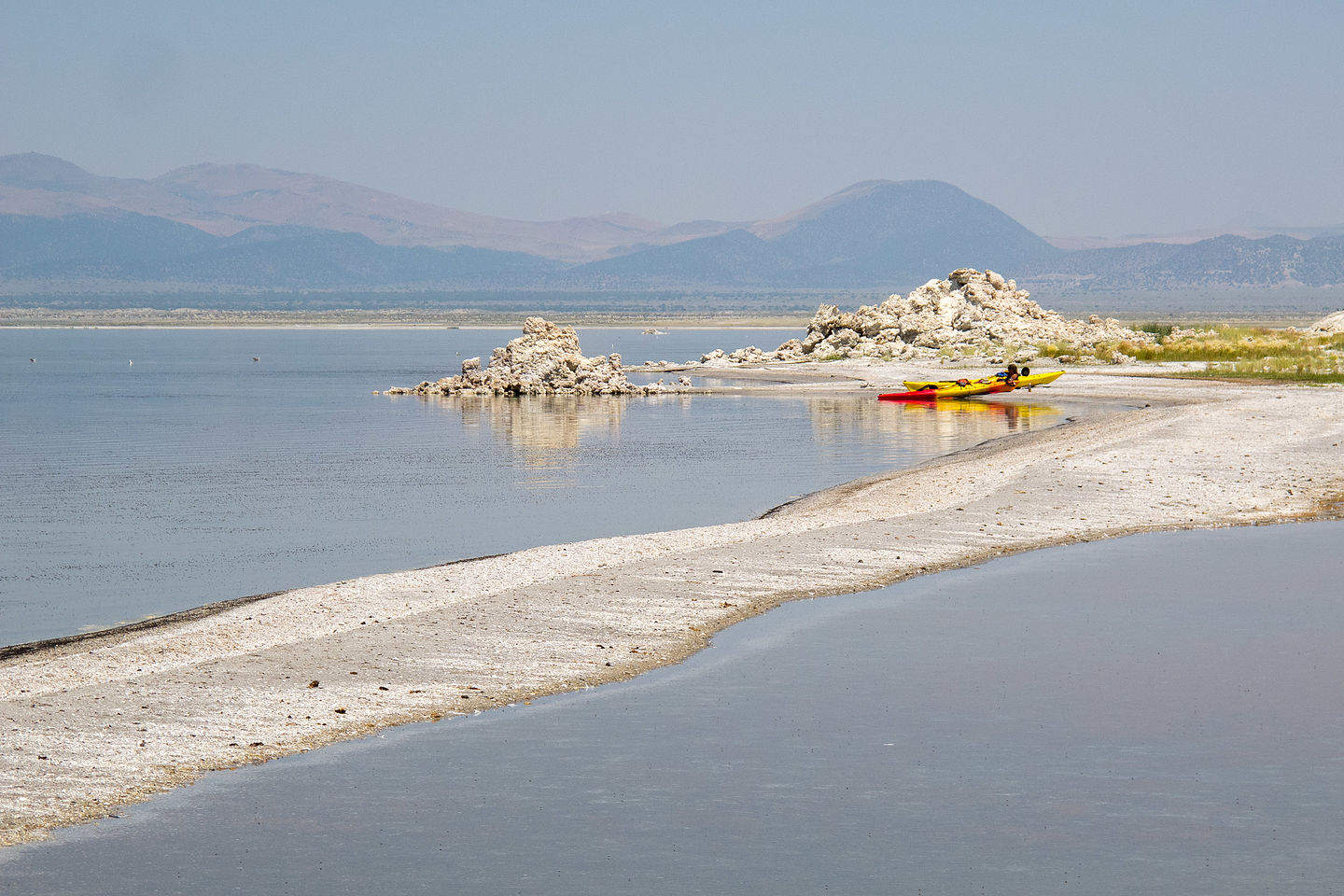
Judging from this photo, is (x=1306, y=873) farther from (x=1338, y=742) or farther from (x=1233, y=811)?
(x=1338, y=742)

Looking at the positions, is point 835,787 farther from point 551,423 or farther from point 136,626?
point 551,423

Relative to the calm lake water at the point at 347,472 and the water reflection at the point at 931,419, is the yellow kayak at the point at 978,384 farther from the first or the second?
the calm lake water at the point at 347,472

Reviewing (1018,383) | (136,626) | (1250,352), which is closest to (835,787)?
(136,626)

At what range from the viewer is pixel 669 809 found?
11.1m

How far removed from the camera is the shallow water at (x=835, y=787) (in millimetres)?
9922

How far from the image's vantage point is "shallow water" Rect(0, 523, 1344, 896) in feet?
32.6

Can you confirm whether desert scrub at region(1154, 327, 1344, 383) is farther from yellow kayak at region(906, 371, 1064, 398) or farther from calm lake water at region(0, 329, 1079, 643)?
calm lake water at region(0, 329, 1079, 643)

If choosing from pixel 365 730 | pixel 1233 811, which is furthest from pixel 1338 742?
pixel 365 730

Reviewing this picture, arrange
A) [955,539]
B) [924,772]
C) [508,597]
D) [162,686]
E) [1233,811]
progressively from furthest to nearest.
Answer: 1. [955,539]
2. [508,597]
3. [162,686]
4. [924,772]
5. [1233,811]

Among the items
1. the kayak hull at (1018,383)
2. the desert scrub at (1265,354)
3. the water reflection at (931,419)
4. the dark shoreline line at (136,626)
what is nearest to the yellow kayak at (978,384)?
the kayak hull at (1018,383)

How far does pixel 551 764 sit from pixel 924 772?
275cm

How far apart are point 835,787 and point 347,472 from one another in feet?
89.0

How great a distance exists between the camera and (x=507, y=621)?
55.2 ft

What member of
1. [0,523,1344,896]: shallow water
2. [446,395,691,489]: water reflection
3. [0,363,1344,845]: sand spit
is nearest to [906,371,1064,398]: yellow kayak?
[446,395,691,489]: water reflection
